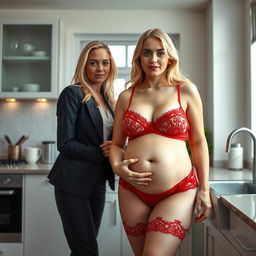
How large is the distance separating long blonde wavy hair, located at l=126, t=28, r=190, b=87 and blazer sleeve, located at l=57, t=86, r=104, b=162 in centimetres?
35

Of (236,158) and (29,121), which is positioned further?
(29,121)

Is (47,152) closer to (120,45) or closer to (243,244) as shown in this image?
(120,45)

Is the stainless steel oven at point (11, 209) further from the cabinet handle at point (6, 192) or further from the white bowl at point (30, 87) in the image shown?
the white bowl at point (30, 87)

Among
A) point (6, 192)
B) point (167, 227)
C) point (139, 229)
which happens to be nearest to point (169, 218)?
point (167, 227)

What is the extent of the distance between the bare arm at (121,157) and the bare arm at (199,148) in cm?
23

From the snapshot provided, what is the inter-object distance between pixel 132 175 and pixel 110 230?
141 centimetres

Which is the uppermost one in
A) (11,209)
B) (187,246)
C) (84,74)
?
(84,74)

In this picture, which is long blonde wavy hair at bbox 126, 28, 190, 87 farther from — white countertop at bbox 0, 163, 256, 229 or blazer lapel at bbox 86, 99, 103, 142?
white countertop at bbox 0, 163, 256, 229

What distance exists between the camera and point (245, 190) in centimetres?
197

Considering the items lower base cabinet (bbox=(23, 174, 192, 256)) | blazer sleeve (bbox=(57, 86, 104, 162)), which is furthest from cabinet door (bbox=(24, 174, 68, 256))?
blazer sleeve (bbox=(57, 86, 104, 162))

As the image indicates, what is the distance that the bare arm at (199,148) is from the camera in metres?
1.33

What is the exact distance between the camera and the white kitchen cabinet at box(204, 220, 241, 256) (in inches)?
56.8

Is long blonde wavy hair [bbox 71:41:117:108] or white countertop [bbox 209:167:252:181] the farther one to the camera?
white countertop [bbox 209:167:252:181]

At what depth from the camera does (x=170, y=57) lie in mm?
1366
